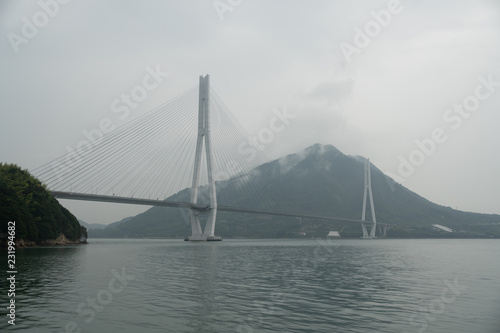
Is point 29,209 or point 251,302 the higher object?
point 29,209

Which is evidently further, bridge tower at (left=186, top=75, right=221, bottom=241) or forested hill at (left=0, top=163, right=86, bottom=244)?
bridge tower at (left=186, top=75, right=221, bottom=241)

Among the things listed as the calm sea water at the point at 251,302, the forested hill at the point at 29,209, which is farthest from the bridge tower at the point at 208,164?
the calm sea water at the point at 251,302

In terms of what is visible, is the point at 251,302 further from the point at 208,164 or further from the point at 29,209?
the point at 208,164

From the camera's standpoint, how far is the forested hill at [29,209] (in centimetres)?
5378

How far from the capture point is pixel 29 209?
6231 cm

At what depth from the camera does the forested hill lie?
53.8 m

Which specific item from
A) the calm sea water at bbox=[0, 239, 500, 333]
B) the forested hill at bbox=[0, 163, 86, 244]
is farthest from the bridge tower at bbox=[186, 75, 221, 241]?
the calm sea water at bbox=[0, 239, 500, 333]

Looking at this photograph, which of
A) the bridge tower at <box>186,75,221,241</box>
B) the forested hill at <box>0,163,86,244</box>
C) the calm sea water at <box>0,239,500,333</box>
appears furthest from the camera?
the bridge tower at <box>186,75,221,241</box>

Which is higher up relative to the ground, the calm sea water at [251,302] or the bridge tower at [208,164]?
the bridge tower at [208,164]

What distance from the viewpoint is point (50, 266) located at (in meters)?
31.0

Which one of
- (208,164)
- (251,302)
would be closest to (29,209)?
(208,164)

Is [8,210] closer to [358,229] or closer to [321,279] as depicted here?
[321,279]

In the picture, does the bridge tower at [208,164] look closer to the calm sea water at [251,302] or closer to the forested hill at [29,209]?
the forested hill at [29,209]

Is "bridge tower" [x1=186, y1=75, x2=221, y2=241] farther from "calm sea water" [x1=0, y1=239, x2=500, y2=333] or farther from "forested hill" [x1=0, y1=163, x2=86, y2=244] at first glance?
"calm sea water" [x1=0, y1=239, x2=500, y2=333]
